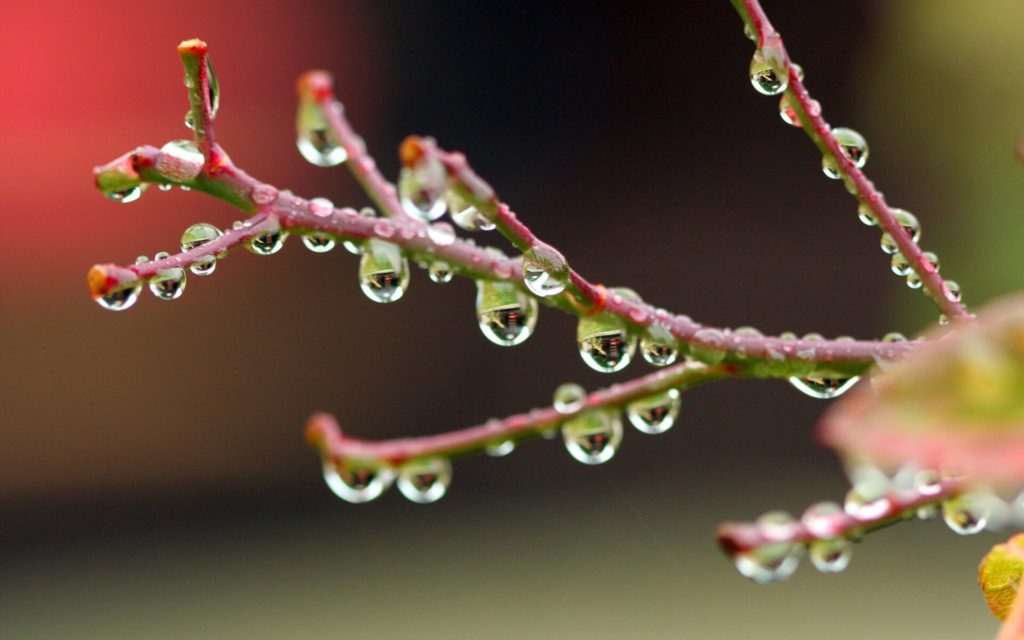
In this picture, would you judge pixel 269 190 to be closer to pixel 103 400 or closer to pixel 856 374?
pixel 856 374

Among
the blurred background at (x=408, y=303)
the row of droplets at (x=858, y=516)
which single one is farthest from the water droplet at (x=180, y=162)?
the blurred background at (x=408, y=303)

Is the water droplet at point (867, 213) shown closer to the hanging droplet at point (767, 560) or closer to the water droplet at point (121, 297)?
the hanging droplet at point (767, 560)

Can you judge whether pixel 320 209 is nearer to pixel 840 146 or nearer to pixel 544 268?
pixel 544 268

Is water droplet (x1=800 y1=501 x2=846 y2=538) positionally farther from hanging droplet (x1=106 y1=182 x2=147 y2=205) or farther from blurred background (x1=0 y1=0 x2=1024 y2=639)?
blurred background (x1=0 y1=0 x2=1024 y2=639)

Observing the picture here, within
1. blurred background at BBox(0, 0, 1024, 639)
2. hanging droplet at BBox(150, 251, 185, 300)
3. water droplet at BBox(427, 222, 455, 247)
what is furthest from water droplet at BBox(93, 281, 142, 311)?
blurred background at BBox(0, 0, 1024, 639)

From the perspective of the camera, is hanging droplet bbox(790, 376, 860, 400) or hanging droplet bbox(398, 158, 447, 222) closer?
hanging droplet bbox(398, 158, 447, 222)

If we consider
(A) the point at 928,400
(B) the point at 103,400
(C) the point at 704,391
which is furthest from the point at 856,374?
(B) the point at 103,400

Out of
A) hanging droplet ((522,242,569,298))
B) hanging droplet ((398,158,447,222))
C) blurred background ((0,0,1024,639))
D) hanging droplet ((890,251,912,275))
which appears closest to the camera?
hanging droplet ((398,158,447,222))
